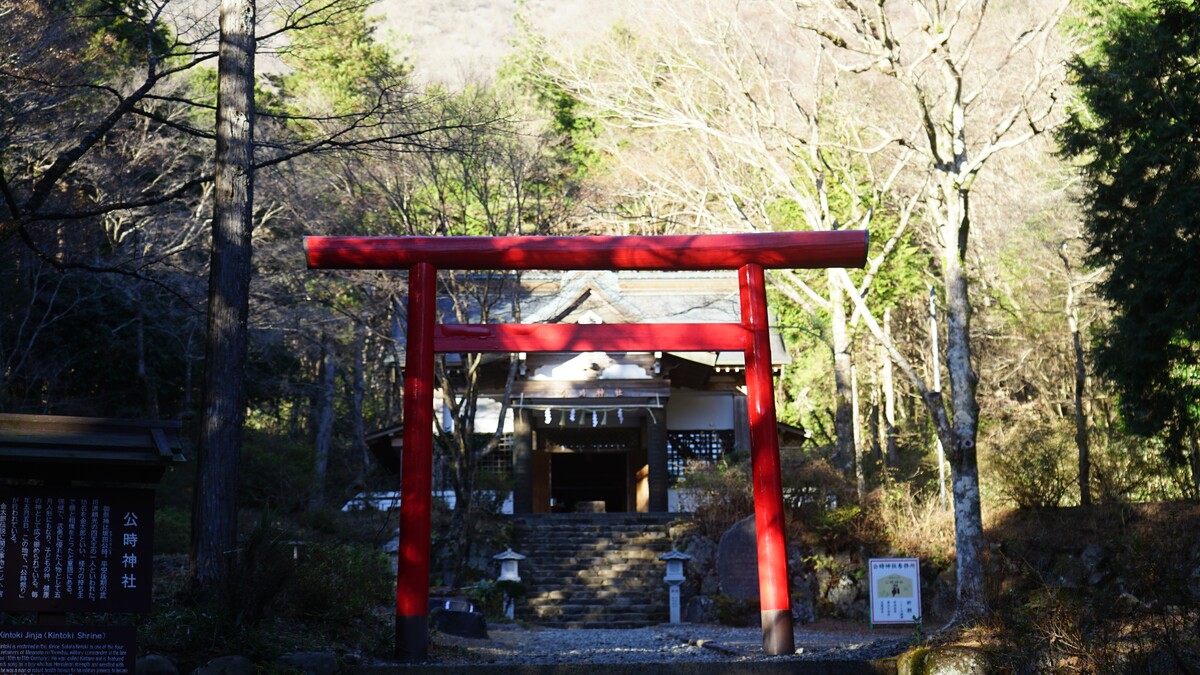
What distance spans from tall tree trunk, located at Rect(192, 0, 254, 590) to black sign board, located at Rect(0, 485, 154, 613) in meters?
Result: 2.44

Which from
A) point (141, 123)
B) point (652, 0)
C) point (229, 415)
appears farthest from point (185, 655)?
point (141, 123)

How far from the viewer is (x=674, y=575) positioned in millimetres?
18516

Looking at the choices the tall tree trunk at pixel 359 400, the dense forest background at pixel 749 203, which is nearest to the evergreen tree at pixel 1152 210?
the dense forest background at pixel 749 203

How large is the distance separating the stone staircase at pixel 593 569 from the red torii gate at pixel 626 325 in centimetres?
890

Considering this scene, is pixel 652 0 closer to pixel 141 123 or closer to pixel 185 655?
pixel 141 123

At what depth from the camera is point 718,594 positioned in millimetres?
18797

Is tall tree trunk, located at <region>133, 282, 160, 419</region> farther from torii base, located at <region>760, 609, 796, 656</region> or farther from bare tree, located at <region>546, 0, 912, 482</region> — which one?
torii base, located at <region>760, 609, 796, 656</region>

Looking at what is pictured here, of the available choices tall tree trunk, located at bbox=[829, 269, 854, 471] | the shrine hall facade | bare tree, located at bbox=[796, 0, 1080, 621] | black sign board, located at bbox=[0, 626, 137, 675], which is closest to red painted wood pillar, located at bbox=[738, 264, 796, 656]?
bare tree, located at bbox=[796, 0, 1080, 621]

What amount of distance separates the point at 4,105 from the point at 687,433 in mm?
15902

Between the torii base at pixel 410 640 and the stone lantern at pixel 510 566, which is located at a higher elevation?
the stone lantern at pixel 510 566

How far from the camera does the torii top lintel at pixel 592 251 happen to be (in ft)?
33.1

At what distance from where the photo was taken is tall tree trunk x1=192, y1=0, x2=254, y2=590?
10.2 meters

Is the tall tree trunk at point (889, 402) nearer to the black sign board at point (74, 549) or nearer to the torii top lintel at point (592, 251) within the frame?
the torii top lintel at point (592, 251)

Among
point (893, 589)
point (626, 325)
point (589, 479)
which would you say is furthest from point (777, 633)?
point (589, 479)
